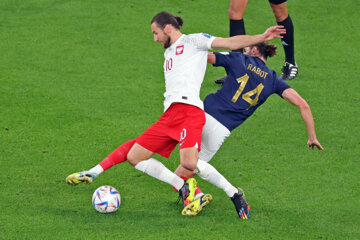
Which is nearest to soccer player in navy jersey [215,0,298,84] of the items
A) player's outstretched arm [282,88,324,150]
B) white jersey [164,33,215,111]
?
white jersey [164,33,215,111]

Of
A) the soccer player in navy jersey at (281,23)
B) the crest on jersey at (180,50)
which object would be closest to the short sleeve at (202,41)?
the crest on jersey at (180,50)

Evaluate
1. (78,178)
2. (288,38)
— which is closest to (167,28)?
(78,178)

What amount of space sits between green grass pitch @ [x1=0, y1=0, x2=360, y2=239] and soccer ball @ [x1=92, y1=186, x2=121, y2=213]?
0.09 meters

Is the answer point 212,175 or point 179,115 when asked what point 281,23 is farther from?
point 212,175

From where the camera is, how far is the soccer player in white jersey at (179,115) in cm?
681

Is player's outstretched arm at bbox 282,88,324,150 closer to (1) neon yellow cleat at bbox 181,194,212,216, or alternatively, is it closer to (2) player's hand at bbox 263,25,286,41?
(2) player's hand at bbox 263,25,286,41

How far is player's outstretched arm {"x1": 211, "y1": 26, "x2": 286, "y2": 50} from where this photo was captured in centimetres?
667

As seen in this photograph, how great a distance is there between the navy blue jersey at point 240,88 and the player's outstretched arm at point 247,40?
382mm

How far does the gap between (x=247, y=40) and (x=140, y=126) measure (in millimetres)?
2852

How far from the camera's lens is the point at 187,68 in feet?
22.8

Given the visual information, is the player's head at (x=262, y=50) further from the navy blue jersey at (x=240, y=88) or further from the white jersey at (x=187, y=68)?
the white jersey at (x=187, y=68)

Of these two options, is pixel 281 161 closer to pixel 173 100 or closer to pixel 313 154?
pixel 313 154

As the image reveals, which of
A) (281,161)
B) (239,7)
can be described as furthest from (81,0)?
(281,161)

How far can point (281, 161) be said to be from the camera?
8242 millimetres
